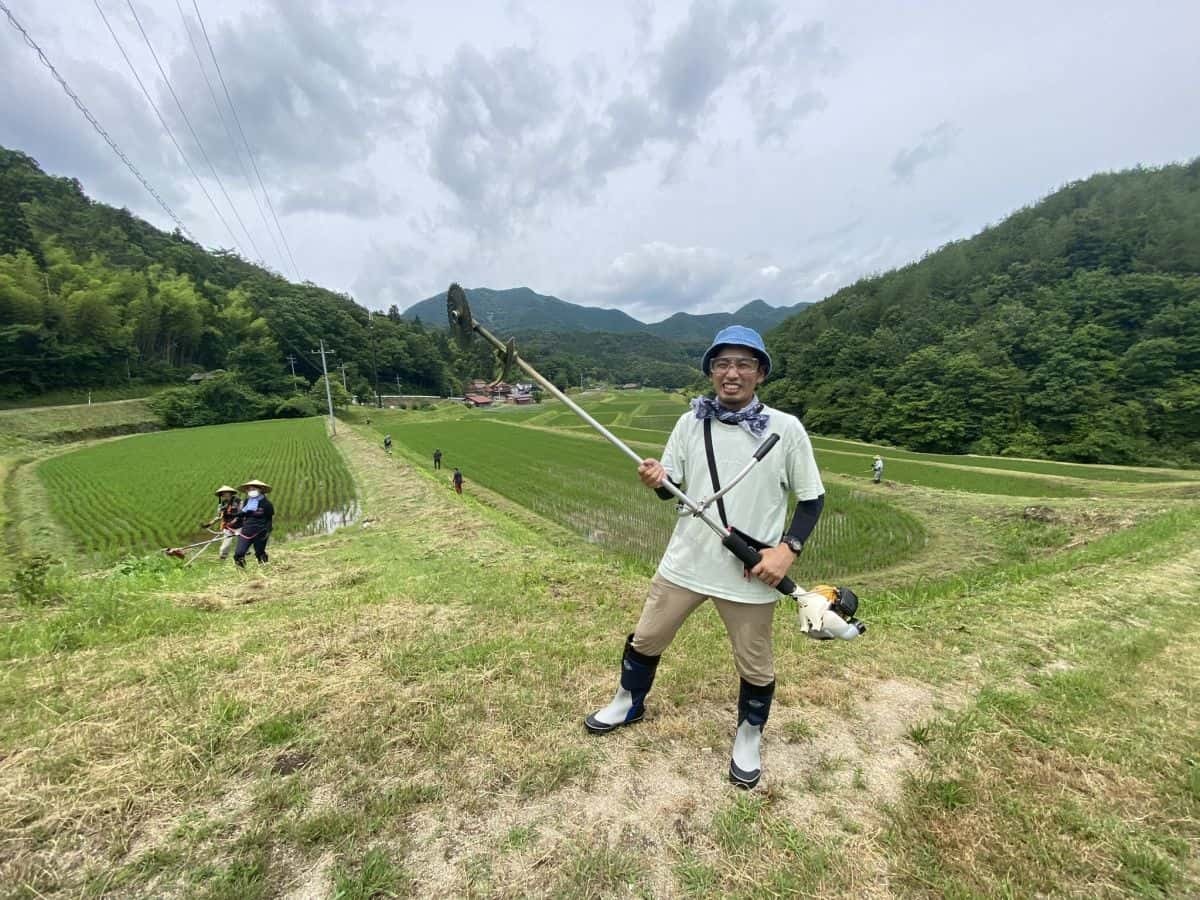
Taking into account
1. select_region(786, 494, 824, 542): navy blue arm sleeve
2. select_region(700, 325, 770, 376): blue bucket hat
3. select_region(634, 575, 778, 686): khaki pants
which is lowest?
select_region(634, 575, 778, 686): khaki pants

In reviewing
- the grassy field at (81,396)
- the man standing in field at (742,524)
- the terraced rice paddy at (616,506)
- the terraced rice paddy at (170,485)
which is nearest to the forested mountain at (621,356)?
the grassy field at (81,396)

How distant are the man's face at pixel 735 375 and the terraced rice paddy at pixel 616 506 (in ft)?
24.9

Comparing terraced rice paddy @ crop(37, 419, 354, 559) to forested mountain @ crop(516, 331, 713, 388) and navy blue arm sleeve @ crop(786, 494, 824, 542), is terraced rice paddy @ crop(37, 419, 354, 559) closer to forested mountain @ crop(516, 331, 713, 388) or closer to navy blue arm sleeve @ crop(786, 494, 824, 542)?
navy blue arm sleeve @ crop(786, 494, 824, 542)

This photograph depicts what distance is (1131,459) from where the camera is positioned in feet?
103

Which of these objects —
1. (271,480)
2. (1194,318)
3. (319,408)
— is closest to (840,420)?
(1194,318)

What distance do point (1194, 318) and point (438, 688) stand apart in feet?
188

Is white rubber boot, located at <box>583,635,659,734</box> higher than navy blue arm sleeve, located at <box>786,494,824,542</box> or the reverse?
the reverse

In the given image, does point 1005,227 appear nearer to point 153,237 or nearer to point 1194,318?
point 1194,318

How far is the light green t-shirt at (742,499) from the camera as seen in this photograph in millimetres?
2402

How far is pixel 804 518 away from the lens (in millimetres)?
2430

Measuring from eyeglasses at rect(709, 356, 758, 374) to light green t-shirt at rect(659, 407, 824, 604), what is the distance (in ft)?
0.76

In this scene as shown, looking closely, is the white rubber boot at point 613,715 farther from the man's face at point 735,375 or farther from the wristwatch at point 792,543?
the man's face at point 735,375

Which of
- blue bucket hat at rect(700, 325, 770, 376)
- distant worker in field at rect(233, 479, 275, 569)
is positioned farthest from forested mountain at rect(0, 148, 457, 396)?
blue bucket hat at rect(700, 325, 770, 376)

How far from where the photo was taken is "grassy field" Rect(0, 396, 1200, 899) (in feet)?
6.19
